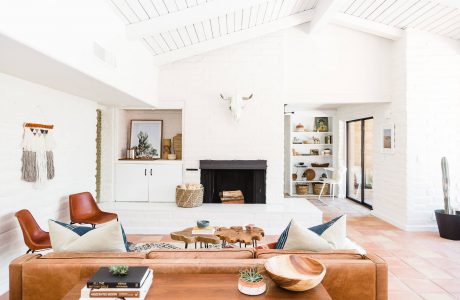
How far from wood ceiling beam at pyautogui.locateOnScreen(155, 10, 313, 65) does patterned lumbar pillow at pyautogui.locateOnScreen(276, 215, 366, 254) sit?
13.3 ft

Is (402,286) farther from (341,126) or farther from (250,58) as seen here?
(341,126)

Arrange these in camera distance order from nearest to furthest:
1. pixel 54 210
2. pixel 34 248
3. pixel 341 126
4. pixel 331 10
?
1. pixel 34 248
2. pixel 54 210
3. pixel 331 10
4. pixel 341 126

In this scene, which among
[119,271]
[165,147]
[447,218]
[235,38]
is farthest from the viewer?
[165,147]

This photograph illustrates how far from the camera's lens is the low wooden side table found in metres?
1.60

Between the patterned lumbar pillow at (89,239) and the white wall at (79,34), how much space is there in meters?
1.37

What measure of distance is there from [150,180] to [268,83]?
9.50 feet

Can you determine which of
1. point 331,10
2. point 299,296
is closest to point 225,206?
point 331,10

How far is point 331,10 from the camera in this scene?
5.03m

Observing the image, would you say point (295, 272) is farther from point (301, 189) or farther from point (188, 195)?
point (301, 189)

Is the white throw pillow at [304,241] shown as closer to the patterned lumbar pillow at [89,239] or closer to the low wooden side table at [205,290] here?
the low wooden side table at [205,290]

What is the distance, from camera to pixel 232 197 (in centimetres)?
605

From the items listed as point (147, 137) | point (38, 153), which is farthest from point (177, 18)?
point (147, 137)

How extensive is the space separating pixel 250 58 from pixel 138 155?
2926 millimetres

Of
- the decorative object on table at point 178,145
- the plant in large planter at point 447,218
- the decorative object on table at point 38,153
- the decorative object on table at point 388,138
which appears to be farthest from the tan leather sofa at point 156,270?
the decorative object on table at point 388,138
